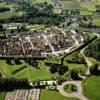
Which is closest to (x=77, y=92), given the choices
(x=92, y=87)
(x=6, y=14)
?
(x=92, y=87)

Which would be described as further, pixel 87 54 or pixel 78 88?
pixel 87 54

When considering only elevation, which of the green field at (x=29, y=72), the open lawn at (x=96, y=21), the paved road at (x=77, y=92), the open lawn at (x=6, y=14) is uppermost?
the open lawn at (x=6, y=14)

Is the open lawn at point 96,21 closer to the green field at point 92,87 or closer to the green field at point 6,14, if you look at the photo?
the green field at point 6,14

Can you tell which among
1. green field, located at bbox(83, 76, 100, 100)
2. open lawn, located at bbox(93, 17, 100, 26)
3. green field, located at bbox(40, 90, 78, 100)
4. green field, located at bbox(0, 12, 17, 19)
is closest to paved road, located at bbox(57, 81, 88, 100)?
green field, located at bbox(83, 76, 100, 100)

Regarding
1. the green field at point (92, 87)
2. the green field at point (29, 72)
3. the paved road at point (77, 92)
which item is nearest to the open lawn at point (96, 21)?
the green field at point (29, 72)

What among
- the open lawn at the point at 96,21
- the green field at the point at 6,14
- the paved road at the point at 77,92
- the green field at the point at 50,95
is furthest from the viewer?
the green field at the point at 6,14

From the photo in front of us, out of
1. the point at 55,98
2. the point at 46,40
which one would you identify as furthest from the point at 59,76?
the point at 46,40

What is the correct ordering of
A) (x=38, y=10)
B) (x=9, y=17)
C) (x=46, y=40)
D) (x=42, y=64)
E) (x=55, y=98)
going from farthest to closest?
(x=38, y=10), (x=9, y=17), (x=46, y=40), (x=42, y=64), (x=55, y=98)

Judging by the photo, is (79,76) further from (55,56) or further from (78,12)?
(78,12)
